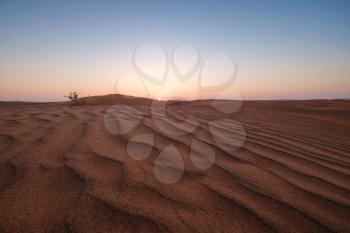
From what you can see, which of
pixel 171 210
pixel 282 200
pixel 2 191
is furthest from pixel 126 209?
pixel 282 200

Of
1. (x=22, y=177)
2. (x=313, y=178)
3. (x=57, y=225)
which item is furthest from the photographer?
(x=313, y=178)

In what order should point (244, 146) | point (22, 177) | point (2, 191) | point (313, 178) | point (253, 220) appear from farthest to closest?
1. point (244, 146)
2. point (313, 178)
3. point (22, 177)
4. point (2, 191)
5. point (253, 220)

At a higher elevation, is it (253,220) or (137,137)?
(137,137)

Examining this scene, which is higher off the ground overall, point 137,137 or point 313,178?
point 137,137

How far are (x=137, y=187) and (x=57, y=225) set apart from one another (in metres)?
0.42

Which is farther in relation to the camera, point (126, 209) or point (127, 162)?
point (127, 162)

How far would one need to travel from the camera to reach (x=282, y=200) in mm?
1270

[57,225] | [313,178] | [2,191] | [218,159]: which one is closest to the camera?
[57,225]

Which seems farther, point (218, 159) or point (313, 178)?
point (218, 159)

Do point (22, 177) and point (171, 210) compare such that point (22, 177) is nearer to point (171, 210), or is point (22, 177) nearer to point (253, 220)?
point (171, 210)

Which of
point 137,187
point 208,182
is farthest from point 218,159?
point 137,187

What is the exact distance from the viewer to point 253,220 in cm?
108

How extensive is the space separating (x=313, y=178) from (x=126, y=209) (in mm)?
1215

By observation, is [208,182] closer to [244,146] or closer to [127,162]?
[127,162]
